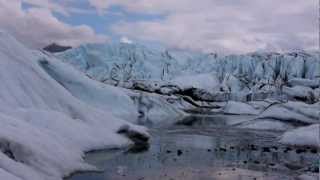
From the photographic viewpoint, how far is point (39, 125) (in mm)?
19781

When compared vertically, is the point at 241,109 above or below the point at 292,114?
below

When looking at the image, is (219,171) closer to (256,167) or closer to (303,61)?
(256,167)

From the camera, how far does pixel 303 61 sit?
187 m

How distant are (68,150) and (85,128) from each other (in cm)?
480

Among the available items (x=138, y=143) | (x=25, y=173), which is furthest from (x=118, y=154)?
(x=25, y=173)

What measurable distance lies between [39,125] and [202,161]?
19.5 ft

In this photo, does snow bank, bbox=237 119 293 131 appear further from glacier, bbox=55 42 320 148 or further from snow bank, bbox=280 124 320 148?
snow bank, bbox=280 124 320 148

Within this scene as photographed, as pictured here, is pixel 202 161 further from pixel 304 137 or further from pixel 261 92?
pixel 261 92

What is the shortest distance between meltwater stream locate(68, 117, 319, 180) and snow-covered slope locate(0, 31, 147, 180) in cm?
95

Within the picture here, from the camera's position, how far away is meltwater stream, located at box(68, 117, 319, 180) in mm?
15852

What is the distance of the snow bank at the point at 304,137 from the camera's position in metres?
27.7

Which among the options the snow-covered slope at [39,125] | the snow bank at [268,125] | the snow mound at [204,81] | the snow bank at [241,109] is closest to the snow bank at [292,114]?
the snow bank at [268,125]

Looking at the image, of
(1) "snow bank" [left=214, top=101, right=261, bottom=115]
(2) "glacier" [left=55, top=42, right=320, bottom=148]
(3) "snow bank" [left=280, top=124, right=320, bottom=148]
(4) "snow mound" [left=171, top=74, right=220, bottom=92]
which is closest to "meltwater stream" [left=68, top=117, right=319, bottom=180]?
(3) "snow bank" [left=280, top=124, right=320, bottom=148]

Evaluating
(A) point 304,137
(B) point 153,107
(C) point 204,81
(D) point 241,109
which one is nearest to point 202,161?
(A) point 304,137
